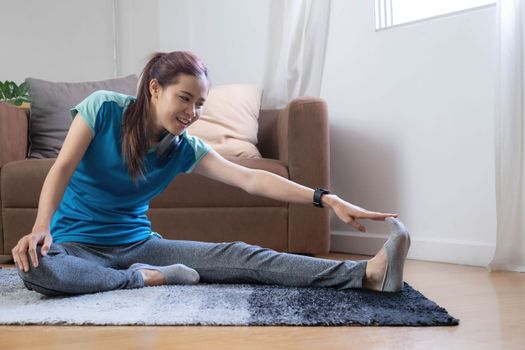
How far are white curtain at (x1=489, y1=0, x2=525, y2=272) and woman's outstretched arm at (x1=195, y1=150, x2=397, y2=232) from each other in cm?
79

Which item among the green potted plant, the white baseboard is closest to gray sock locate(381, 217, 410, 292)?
the white baseboard

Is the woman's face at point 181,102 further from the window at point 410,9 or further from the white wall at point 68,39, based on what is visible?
the white wall at point 68,39

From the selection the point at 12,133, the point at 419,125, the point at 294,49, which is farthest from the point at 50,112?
the point at 419,125

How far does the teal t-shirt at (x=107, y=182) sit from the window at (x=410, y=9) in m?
1.44

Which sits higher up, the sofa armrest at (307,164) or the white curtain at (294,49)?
the white curtain at (294,49)

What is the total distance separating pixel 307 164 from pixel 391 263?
1.11 m

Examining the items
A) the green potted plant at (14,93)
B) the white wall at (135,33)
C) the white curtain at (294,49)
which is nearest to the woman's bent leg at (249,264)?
the white curtain at (294,49)

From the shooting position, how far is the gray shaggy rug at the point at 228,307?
1.45m

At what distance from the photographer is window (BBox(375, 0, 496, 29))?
9.47ft

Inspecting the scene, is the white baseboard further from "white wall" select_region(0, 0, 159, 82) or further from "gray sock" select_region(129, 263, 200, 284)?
"white wall" select_region(0, 0, 159, 82)

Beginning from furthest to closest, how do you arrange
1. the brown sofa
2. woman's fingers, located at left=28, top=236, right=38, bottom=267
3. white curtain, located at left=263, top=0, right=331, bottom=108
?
white curtain, located at left=263, top=0, right=331, bottom=108 < the brown sofa < woman's fingers, located at left=28, top=236, right=38, bottom=267

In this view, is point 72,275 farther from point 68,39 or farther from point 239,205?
point 68,39

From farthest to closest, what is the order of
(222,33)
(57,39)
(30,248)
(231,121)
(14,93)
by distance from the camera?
(57,39) < (222,33) < (14,93) < (231,121) < (30,248)

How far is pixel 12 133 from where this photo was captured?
10.0 feet
